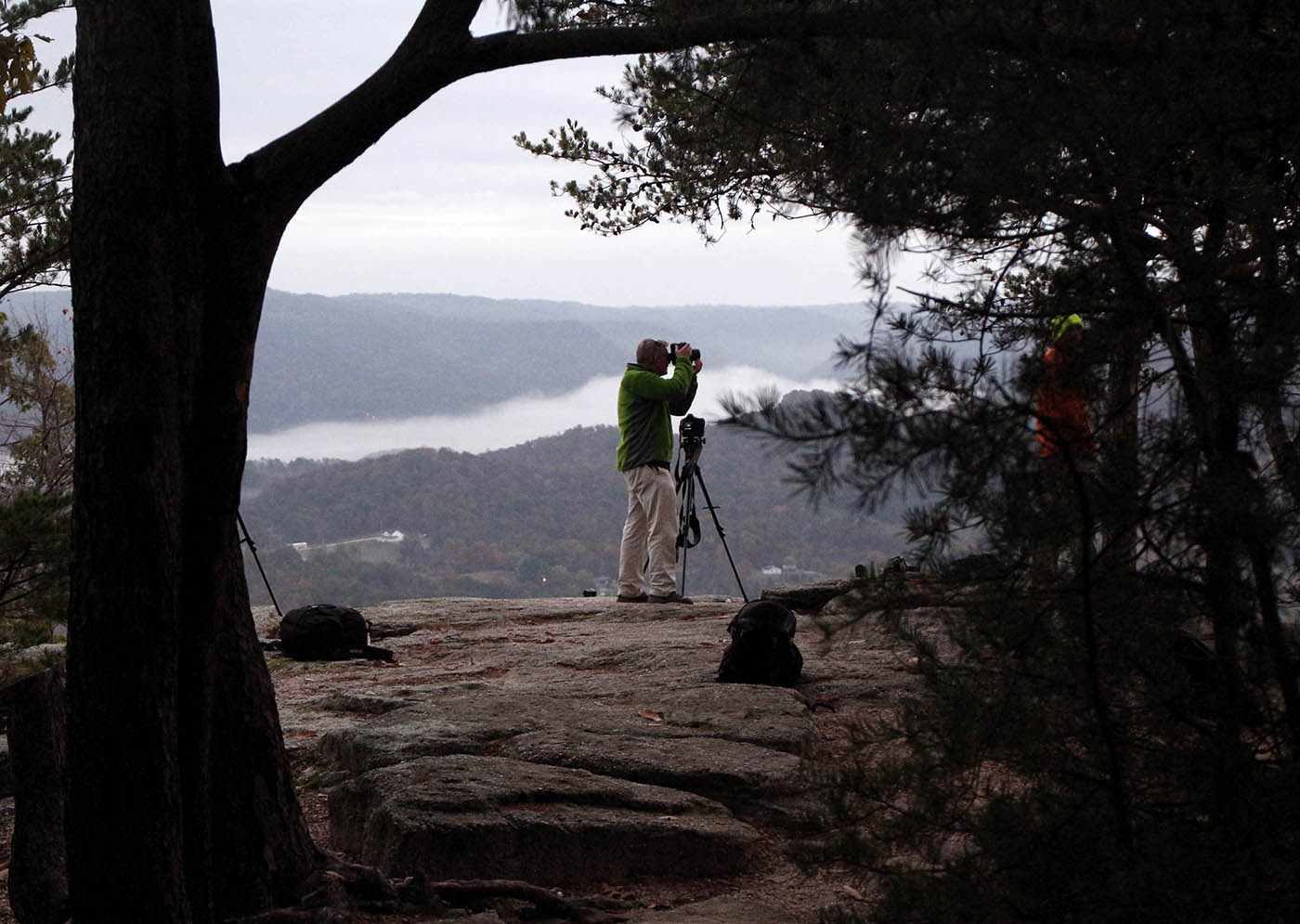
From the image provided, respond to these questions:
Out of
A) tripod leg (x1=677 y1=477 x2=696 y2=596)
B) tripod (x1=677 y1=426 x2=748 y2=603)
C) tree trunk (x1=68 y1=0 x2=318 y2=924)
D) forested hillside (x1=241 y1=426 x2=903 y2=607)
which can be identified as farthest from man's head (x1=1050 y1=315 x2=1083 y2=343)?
forested hillside (x1=241 y1=426 x2=903 y2=607)

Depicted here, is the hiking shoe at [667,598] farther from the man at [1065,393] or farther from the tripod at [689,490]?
the man at [1065,393]

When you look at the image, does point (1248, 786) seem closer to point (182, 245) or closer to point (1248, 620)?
point (1248, 620)

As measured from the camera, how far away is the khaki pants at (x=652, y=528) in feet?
33.1

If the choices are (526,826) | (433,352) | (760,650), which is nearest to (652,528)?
(760,650)

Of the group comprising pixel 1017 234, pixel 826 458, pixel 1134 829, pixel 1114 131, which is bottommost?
pixel 1134 829

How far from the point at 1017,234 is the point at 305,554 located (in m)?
41.6

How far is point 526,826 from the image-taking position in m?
4.22

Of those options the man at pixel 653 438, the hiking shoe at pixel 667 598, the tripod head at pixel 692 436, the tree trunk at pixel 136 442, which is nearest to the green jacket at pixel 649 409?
the man at pixel 653 438

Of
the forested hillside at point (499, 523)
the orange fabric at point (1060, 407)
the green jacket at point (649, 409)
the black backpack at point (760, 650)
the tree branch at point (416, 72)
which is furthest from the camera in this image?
the forested hillside at point (499, 523)

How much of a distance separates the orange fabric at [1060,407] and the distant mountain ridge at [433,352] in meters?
96.6

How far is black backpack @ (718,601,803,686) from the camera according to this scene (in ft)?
21.4

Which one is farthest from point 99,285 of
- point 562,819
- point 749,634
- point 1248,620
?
point 749,634

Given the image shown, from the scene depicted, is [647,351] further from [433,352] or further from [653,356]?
[433,352]

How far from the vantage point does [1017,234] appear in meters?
2.81
